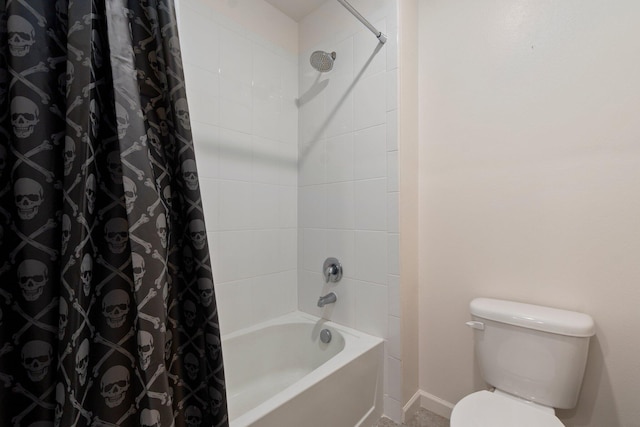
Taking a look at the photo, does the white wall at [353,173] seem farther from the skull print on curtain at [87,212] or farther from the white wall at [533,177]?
the skull print on curtain at [87,212]

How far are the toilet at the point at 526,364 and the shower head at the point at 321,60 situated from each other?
1484mm

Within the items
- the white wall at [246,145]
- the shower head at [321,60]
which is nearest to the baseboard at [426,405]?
the white wall at [246,145]

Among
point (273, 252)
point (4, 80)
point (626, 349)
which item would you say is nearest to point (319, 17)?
point (273, 252)

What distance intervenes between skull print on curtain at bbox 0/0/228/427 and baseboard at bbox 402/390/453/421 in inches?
45.5

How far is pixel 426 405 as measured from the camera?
1.60 metres

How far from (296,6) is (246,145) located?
38.9 inches

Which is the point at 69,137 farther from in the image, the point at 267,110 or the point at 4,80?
the point at 267,110

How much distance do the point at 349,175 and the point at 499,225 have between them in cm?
82

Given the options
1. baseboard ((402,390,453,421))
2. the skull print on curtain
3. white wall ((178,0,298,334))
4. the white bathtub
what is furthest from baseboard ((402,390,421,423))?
the skull print on curtain

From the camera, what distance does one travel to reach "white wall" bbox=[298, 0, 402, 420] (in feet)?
4.90

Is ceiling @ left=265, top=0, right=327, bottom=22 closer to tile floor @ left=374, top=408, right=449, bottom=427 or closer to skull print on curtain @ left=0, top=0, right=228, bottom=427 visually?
skull print on curtain @ left=0, top=0, right=228, bottom=427

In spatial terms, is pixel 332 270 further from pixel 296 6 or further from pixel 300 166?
pixel 296 6

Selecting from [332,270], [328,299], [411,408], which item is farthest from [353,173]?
[411,408]

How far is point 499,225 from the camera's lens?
1368 mm
